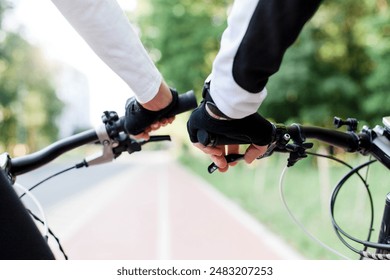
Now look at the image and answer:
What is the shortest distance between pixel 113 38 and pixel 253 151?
18.4 inches

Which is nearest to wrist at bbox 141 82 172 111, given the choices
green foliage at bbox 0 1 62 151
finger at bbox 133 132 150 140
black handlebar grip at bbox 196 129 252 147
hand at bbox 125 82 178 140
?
hand at bbox 125 82 178 140

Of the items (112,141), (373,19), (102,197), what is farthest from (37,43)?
(112,141)

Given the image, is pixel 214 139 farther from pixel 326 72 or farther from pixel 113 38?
pixel 326 72

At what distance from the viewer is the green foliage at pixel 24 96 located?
28391mm

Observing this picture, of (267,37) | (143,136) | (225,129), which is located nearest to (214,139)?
(225,129)

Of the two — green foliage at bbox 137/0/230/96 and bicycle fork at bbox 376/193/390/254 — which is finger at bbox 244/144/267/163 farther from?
green foliage at bbox 137/0/230/96

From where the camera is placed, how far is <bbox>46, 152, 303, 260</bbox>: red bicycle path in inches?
277

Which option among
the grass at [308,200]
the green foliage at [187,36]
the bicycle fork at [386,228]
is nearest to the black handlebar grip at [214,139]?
the bicycle fork at [386,228]

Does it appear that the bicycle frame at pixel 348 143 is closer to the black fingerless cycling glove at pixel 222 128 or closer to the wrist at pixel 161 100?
the black fingerless cycling glove at pixel 222 128

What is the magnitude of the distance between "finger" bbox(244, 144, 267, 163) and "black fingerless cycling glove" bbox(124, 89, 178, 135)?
0.95 ft

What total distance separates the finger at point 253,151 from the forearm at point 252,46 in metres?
0.26

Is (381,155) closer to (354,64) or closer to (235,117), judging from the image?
(235,117)

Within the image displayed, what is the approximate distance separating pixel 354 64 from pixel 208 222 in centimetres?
1003
